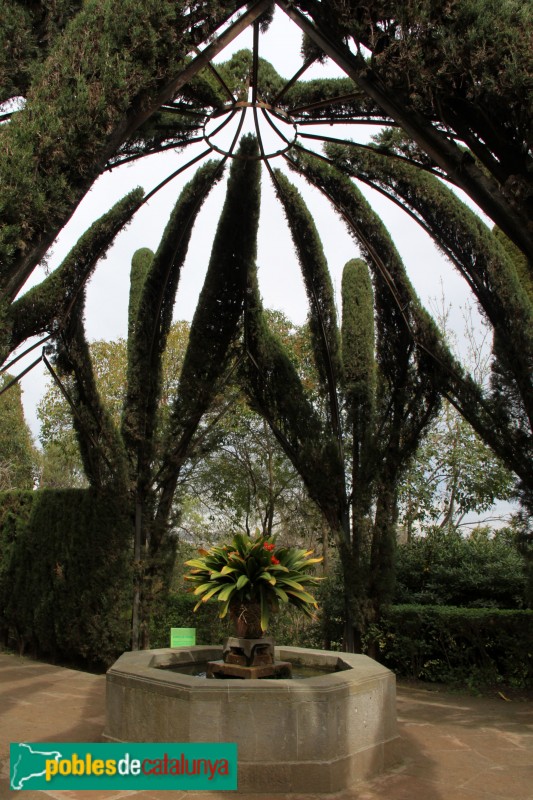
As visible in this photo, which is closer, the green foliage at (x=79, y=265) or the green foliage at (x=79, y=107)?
the green foliage at (x=79, y=107)

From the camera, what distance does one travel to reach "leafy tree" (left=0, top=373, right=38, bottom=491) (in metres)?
21.8

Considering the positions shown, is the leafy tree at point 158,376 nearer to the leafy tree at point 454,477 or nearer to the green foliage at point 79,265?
the green foliage at point 79,265

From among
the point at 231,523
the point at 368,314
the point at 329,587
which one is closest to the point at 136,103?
the point at 368,314

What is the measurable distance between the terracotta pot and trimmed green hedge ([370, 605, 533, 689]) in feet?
10.7

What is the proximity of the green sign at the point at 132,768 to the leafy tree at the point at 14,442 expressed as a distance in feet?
60.5

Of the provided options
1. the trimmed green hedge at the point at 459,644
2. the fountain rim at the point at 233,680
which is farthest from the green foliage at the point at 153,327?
the trimmed green hedge at the point at 459,644

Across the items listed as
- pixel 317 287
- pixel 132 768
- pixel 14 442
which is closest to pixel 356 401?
pixel 317 287

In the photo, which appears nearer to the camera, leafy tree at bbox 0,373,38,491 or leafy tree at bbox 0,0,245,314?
leafy tree at bbox 0,0,245,314

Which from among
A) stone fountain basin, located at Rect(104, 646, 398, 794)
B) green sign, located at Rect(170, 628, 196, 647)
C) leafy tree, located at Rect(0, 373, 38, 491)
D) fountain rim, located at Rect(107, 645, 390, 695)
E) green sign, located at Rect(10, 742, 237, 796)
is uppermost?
leafy tree, located at Rect(0, 373, 38, 491)

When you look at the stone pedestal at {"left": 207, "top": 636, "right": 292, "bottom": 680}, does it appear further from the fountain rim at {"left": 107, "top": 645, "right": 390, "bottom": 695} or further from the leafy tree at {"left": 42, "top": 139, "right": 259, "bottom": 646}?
the leafy tree at {"left": 42, "top": 139, "right": 259, "bottom": 646}

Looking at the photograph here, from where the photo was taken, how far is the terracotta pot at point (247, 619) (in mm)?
4523

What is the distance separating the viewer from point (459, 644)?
23.7 feet

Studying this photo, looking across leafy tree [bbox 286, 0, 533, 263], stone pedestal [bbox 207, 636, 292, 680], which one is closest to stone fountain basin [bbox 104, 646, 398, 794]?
stone pedestal [bbox 207, 636, 292, 680]

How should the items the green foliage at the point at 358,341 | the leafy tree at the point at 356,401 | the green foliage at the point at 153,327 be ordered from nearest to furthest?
the leafy tree at the point at 356,401, the green foliage at the point at 358,341, the green foliage at the point at 153,327
